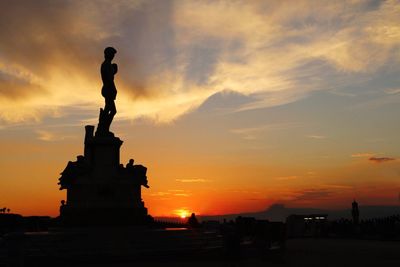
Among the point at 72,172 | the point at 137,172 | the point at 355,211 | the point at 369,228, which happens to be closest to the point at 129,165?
the point at 137,172

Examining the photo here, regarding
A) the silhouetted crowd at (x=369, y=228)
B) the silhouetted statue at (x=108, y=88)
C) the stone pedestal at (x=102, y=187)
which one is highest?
the silhouetted statue at (x=108, y=88)

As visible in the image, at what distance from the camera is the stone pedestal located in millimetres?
23016

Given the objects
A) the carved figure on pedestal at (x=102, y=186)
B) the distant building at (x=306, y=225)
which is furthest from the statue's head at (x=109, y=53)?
the distant building at (x=306, y=225)

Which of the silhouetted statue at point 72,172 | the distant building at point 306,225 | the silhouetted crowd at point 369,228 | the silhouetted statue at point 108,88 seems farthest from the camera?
the distant building at point 306,225

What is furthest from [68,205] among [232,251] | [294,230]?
[294,230]

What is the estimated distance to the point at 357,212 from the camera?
133 ft

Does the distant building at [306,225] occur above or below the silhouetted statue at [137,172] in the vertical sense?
below

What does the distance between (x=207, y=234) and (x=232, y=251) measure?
2.16 m

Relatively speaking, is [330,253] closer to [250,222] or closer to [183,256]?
[183,256]

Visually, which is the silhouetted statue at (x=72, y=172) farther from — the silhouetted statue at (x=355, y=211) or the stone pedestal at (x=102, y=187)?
the silhouetted statue at (x=355, y=211)

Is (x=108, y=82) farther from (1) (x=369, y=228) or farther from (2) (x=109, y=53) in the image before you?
(1) (x=369, y=228)

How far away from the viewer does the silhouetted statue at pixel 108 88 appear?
2570 cm

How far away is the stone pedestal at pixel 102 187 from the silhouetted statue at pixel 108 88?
1260 millimetres

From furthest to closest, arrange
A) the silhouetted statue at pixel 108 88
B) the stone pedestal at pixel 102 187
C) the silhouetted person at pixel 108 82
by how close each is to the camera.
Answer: the silhouetted person at pixel 108 82
the silhouetted statue at pixel 108 88
the stone pedestal at pixel 102 187
